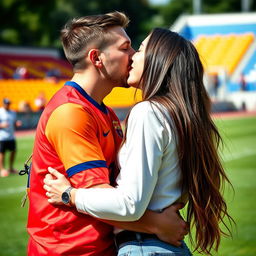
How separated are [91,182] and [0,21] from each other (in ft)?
182

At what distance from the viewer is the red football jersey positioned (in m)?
2.75

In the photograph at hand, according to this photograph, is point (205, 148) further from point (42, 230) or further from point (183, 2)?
point (183, 2)

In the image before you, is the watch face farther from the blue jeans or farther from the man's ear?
the man's ear

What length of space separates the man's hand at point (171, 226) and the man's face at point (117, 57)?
2.50 ft

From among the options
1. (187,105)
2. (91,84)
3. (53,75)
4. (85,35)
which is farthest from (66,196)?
(53,75)

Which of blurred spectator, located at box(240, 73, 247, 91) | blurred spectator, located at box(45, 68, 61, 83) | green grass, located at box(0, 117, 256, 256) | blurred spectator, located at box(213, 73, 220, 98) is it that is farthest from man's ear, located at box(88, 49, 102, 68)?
blurred spectator, located at box(240, 73, 247, 91)

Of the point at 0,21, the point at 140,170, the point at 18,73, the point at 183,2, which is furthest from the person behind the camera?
the point at 183,2

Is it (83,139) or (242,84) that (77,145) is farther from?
(242,84)

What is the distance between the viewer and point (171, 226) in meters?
2.81

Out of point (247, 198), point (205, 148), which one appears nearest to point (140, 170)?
point (205, 148)

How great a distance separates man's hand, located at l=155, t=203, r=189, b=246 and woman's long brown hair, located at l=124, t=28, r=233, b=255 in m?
0.12

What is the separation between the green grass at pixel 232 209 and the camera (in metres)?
7.12

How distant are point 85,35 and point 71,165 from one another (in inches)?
27.7

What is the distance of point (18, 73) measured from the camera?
4122cm
